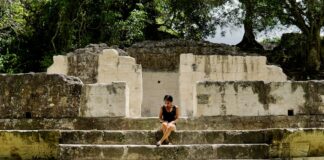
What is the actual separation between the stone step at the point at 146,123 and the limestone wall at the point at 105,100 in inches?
6.0

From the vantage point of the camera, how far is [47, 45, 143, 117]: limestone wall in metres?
14.4

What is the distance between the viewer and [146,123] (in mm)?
10648

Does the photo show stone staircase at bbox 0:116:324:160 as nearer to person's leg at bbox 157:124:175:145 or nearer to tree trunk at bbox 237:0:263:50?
person's leg at bbox 157:124:175:145

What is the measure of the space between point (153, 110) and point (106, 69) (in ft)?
9.69

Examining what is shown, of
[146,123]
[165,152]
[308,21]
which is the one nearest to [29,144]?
[165,152]

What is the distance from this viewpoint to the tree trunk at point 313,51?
20.9m

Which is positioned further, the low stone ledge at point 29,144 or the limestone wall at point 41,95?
the limestone wall at point 41,95

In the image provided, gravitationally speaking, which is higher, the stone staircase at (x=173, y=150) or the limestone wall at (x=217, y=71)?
the limestone wall at (x=217, y=71)

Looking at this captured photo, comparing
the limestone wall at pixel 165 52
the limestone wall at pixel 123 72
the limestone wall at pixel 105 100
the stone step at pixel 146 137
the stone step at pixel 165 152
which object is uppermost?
the limestone wall at pixel 165 52

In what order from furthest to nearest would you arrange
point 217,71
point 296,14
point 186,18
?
1. point 186,18
2. point 296,14
3. point 217,71

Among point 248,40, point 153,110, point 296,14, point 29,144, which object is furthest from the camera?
point 248,40

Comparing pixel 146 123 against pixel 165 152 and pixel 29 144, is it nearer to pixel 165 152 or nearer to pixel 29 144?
pixel 165 152

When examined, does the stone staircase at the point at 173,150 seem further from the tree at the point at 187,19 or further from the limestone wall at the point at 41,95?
the tree at the point at 187,19

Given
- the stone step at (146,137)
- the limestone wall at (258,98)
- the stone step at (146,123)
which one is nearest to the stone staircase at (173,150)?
the stone step at (146,137)
